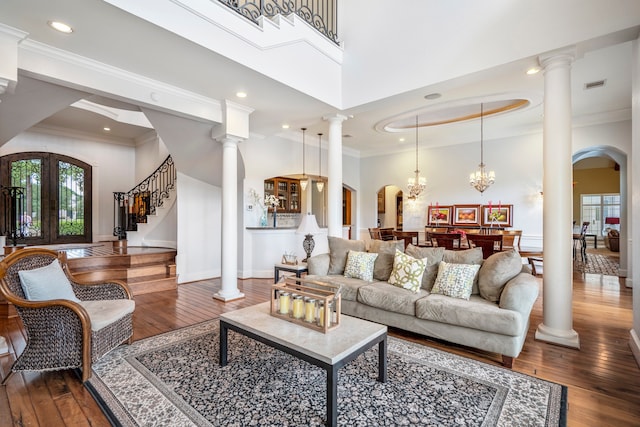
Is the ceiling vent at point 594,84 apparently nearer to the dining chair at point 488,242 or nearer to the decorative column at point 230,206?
the dining chair at point 488,242

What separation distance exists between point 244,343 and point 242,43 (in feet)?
10.7

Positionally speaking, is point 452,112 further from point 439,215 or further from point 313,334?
point 313,334

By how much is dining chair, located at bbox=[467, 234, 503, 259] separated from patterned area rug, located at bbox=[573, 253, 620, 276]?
11.7 ft

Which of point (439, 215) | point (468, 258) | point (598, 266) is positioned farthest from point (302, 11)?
point (598, 266)

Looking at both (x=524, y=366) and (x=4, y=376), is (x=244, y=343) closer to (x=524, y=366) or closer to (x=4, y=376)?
(x=4, y=376)

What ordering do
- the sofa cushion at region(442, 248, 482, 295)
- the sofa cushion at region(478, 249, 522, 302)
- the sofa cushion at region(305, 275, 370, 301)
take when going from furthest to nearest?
1. the sofa cushion at region(305, 275, 370, 301)
2. the sofa cushion at region(442, 248, 482, 295)
3. the sofa cushion at region(478, 249, 522, 302)

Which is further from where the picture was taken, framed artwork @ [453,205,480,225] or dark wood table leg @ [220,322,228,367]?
framed artwork @ [453,205,480,225]

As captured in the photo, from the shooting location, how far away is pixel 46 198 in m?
8.11

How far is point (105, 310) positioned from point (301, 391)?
6.42 feet

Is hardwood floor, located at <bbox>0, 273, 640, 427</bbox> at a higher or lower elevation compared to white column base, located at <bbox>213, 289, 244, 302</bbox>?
lower

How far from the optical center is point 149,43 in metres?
3.13

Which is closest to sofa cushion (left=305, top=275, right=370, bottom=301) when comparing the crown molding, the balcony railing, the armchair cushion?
the armchair cushion

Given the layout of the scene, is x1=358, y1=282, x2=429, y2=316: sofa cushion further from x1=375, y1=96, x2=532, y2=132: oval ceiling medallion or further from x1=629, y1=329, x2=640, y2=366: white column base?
x1=375, y1=96, x2=532, y2=132: oval ceiling medallion

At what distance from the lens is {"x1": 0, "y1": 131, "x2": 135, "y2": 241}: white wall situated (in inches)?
324
